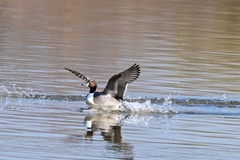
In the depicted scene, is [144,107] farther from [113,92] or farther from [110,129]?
[110,129]

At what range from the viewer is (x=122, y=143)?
44.1 feet

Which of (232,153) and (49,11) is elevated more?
(49,11)

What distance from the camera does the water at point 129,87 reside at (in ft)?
43.4

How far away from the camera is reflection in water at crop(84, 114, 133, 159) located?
13070 mm

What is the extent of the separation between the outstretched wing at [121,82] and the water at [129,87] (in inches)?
12.0

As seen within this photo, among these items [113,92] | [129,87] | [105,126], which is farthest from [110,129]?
[129,87]

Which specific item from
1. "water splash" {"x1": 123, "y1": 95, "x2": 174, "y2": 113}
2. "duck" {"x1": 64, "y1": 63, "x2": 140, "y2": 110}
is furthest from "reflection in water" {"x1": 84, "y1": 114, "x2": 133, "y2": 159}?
"water splash" {"x1": 123, "y1": 95, "x2": 174, "y2": 113}

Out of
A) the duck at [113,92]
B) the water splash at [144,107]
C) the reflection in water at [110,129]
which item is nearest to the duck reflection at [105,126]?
the reflection in water at [110,129]

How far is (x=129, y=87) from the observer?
1952 cm

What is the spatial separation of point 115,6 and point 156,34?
11.0 metres

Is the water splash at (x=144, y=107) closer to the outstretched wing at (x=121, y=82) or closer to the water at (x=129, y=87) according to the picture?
the water at (x=129, y=87)

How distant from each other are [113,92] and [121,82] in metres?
0.22

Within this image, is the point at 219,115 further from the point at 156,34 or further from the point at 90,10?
the point at 90,10

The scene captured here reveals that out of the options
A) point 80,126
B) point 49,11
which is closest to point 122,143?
point 80,126
